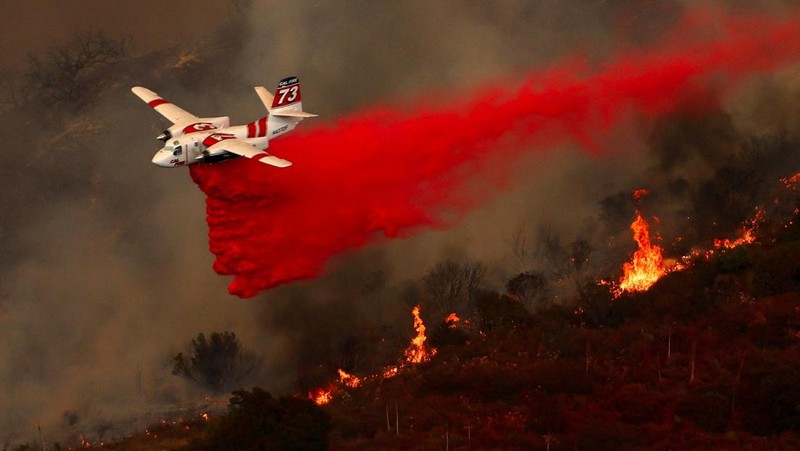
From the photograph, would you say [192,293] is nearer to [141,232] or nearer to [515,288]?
[141,232]

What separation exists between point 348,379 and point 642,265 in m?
16.5

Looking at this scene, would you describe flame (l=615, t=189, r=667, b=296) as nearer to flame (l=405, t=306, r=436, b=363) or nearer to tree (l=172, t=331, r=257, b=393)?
flame (l=405, t=306, r=436, b=363)

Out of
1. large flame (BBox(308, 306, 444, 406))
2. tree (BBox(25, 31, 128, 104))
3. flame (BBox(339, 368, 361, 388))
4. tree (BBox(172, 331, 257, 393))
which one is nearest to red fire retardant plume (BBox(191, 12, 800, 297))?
flame (BBox(339, 368, 361, 388))

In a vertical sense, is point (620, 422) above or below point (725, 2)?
below

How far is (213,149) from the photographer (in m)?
69.0

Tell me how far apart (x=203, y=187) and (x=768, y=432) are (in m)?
28.1

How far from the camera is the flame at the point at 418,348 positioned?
75062 mm

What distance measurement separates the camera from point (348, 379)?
248ft

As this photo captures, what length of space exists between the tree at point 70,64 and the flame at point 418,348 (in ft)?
135

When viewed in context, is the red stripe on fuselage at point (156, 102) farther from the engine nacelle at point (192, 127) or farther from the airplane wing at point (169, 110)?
the engine nacelle at point (192, 127)

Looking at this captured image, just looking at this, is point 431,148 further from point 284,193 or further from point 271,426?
point 271,426

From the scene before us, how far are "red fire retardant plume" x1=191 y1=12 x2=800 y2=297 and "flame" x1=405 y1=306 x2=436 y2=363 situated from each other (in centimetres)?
497

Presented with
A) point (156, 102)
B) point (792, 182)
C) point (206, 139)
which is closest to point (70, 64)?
point (156, 102)

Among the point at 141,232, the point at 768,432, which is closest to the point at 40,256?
the point at 141,232
